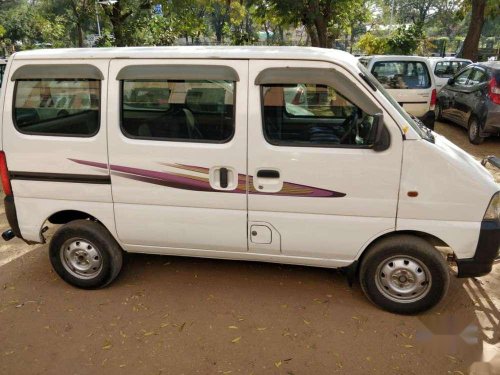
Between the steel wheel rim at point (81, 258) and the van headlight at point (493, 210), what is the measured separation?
3.11m

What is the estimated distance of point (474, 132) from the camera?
9.03 m

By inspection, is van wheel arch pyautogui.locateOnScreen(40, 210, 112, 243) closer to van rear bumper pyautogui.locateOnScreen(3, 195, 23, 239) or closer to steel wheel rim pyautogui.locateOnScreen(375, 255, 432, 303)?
van rear bumper pyautogui.locateOnScreen(3, 195, 23, 239)

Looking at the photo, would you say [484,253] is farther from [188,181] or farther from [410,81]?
[410,81]

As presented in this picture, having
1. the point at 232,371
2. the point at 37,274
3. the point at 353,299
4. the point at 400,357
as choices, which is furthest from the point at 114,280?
the point at 400,357

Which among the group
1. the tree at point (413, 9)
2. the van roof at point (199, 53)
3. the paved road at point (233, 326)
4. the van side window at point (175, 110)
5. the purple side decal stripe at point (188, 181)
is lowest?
the paved road at point (233, 326)

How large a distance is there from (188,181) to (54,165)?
114 centimetres

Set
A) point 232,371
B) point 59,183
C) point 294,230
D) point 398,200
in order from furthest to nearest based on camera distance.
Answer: point 59,183, point 294,230, point 398,200, point 232,371

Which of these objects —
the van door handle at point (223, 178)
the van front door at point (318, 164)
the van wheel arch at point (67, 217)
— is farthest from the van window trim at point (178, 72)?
the van wheel arch at point (67, 217)

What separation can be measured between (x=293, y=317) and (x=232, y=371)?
2.46ft

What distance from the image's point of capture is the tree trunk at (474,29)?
632 inches

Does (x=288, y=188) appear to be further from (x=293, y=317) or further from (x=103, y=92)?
(x=103, y=92)

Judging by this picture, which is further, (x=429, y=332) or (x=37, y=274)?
(x=37, y=274)

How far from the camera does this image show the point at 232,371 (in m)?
2.95

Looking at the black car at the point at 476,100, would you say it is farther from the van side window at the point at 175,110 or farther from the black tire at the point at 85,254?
the black tire at the point at 85,254
